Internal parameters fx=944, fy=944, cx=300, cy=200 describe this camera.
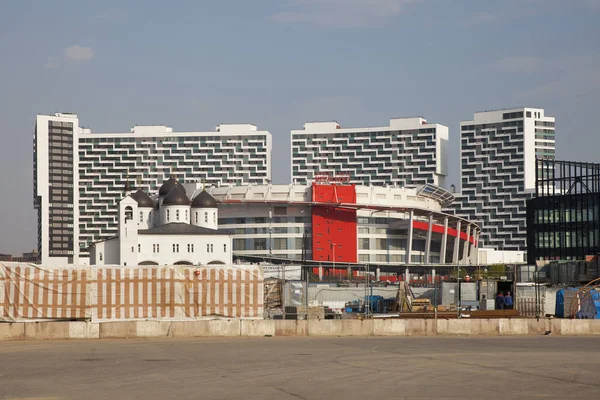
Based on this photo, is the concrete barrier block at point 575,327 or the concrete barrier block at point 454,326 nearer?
the concrete barrier block at point 454,326

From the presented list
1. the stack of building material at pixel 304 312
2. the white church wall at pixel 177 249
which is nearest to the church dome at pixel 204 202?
the white church wall at pixel 177 249

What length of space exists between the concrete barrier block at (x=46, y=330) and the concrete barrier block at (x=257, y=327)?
6.10 meters

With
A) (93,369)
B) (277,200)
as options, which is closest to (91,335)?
(93,369)

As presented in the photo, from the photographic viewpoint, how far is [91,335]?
32.5m

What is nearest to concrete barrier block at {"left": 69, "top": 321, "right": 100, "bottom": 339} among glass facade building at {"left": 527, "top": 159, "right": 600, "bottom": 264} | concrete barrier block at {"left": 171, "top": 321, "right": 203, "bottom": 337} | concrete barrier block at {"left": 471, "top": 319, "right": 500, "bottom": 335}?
concrete barrier block at {"left": 171, "top": 321, "right": 203, "bottom": 337}

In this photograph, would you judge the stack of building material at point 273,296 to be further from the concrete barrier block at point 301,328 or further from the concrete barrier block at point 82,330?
the concrete barrier block at point 82,330

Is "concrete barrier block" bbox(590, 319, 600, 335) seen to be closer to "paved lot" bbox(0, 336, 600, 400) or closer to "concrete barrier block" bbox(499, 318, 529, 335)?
"concrete barrier block" bbox(499, 318, 529, 335)

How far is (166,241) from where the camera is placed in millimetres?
124438

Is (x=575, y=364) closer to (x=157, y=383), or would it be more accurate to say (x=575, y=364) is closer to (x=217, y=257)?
(x=157, y=383)

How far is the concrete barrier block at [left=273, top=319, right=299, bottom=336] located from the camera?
3400 centimetres

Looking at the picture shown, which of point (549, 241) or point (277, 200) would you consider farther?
point (277, 200)

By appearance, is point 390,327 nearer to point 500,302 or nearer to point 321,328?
point 321,328

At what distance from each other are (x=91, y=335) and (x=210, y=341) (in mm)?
4386

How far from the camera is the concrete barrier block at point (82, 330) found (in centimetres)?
3234
